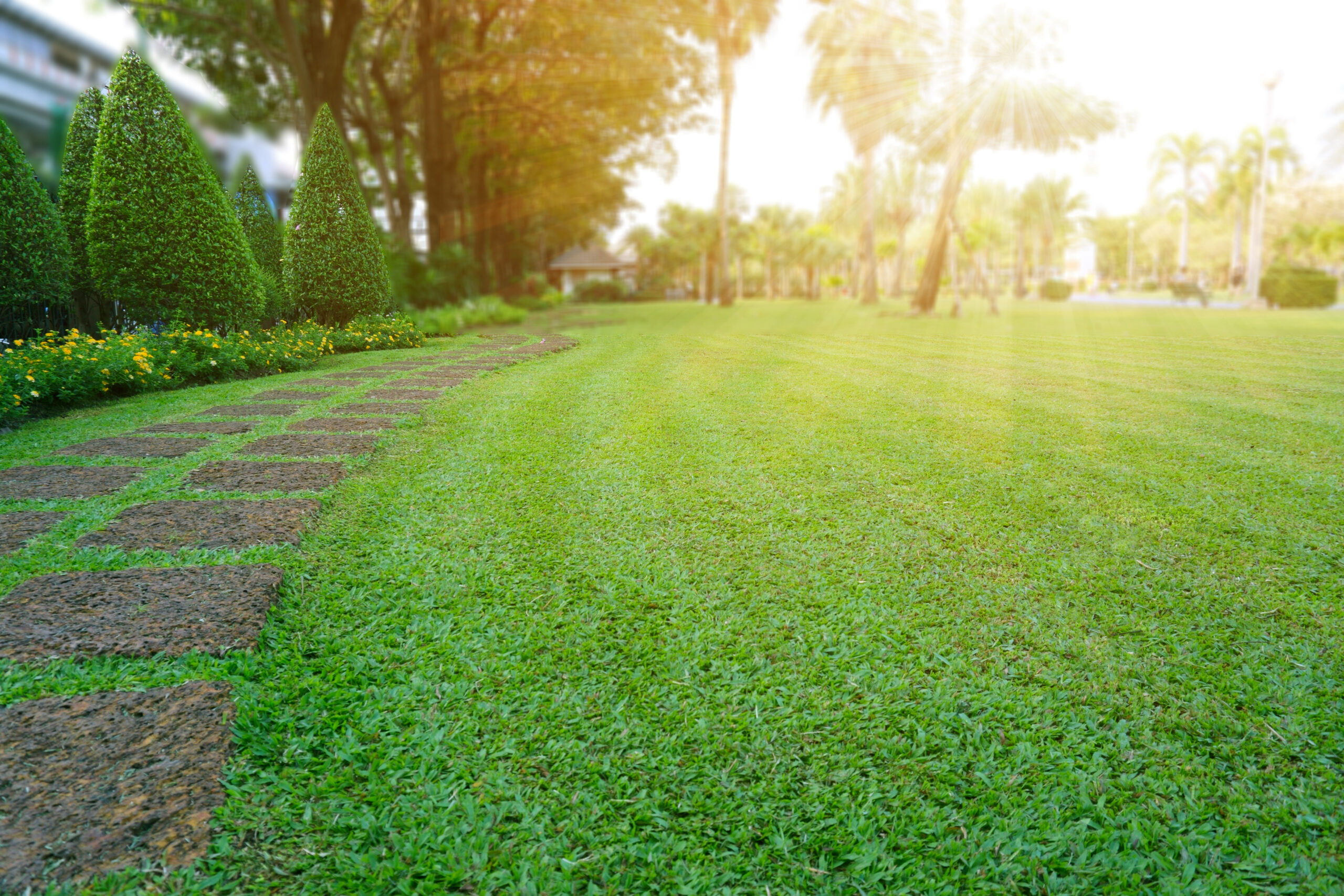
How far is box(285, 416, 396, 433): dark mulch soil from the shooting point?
5.01 meters

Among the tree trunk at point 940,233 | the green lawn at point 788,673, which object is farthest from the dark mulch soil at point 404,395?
the tree trunk at point 940,233

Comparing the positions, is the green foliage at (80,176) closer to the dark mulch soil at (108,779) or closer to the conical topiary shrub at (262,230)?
the conical topiary shrub at (262,230)

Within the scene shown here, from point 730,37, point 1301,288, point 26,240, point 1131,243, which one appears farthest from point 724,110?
point 1131,243

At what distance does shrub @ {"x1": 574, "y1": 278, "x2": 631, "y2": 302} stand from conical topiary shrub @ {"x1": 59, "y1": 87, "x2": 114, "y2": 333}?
1281 inches

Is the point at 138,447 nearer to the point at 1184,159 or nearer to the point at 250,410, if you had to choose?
the point at 250,410

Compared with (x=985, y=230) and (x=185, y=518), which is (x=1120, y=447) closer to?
(x=185, y=518)

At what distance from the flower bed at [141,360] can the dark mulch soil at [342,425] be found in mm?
1867

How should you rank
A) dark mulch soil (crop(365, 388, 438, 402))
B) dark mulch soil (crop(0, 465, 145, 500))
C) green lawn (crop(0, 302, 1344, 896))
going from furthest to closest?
dark mulch soil (crop(365, 388, 438, 402)), dark mulch soil (crop(0, 465, 145, 500)), green lawn (crop(0, 302, 1344, 896))

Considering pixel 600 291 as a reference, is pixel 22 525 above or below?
below

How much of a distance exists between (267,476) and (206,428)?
5.06 feet

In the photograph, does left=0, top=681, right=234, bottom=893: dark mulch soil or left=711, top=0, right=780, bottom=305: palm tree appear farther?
left=711, top=0, right=780, bottom=305: palm tree

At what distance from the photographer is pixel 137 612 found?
2.46 meters

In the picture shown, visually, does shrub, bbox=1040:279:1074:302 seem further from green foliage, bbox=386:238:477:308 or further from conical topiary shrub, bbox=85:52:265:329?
conical topiary shrub, bbox=85:52:265:329

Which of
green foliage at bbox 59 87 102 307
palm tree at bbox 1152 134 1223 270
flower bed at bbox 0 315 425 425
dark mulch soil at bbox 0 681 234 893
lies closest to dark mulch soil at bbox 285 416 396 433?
flower bed at bbox 0 315 425 425
